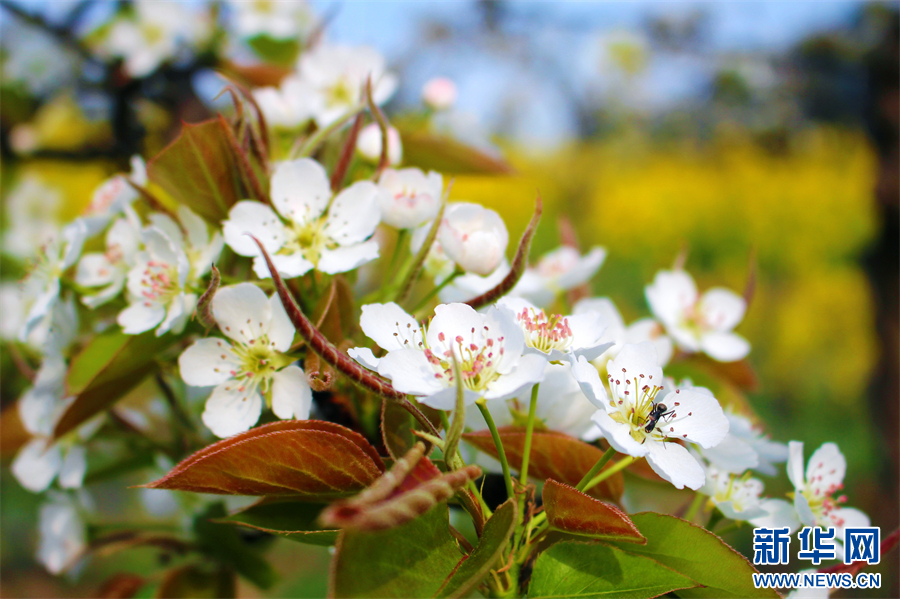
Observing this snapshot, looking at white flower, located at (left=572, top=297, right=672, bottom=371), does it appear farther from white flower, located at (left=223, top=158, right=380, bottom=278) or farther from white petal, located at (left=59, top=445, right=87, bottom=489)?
white petal, located at (left=59, top=445, right=87, bottom=489)

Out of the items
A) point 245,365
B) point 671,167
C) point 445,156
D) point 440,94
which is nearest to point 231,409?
point 245,365

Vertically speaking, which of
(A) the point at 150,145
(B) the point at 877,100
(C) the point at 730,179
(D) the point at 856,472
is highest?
(C) the point at 730,179

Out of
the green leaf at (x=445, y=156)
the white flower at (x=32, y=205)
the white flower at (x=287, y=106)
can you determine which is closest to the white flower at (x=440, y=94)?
the green leaf at (x=445, y=156)

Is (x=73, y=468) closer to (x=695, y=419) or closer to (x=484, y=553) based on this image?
(x=484, y=553)

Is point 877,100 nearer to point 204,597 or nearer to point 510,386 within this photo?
point 510,386

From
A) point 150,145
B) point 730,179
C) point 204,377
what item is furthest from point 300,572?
point 730,179

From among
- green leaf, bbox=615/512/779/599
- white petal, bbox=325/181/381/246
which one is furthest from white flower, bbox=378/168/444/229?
green leaf, bbox=615/512/779/599

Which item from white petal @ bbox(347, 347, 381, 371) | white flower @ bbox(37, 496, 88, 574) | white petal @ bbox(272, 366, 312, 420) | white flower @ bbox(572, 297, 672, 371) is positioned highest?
white flower @ bbox(572, 297, 672, 371)
